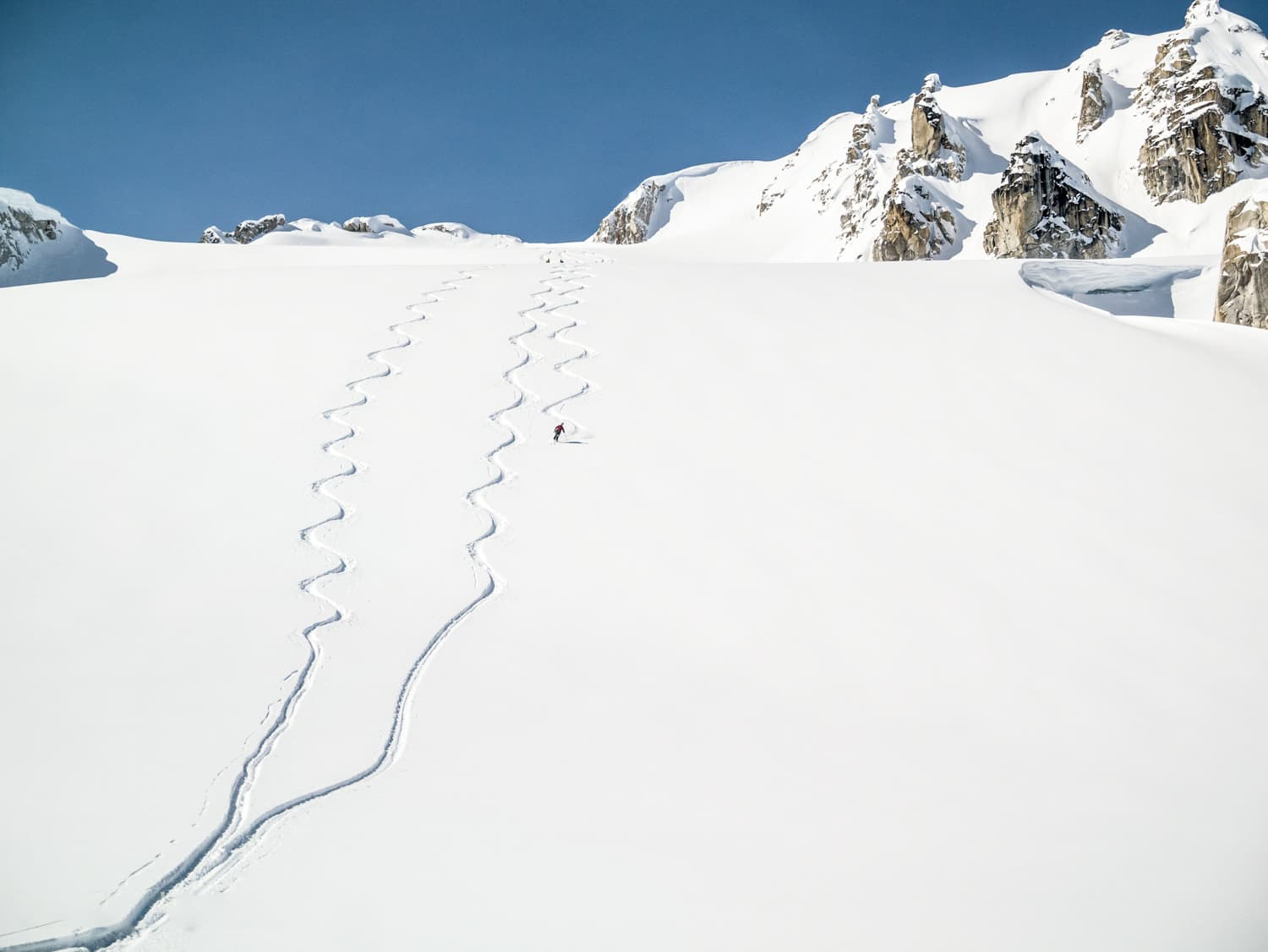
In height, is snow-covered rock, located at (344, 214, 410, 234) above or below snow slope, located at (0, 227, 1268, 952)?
above

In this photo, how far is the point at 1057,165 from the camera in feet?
136

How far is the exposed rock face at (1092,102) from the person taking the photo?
4719 cm

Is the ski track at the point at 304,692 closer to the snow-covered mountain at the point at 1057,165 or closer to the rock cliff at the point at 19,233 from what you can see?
the rock cliff at the point at 19,233

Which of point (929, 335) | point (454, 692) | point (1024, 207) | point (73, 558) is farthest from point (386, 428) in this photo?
point (1024, 207)

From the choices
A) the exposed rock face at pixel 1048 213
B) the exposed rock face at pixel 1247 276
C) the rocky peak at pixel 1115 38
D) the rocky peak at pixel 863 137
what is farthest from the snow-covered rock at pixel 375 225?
the exposed rock face at pixel 1247 276

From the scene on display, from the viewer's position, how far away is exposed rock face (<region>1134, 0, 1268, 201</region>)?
136 feet

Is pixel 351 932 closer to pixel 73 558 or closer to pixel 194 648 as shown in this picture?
pixel 194 648

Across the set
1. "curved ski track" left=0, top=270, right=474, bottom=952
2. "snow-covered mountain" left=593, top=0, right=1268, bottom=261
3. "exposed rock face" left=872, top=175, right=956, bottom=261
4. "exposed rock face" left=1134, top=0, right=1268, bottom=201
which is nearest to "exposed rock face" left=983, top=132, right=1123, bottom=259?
"snow-covered mountain" left=593, top=0, right=1268, bottom=261

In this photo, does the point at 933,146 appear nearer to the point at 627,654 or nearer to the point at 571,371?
the point at 571,371

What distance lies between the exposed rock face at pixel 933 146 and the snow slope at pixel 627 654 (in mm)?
45536

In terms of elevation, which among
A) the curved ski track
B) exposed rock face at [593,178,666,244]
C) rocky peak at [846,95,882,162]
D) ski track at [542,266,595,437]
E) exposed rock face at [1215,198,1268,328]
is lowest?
the curved ski track

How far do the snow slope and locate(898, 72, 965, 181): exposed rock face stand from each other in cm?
4554

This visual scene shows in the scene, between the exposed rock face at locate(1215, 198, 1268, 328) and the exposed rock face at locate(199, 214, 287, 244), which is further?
the exposed rock face at locate(199, 214, 287, 244)

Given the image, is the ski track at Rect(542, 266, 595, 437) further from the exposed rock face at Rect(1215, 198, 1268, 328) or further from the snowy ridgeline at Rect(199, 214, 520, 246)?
the snowy ridgeline at Rect(199, 214, 520, 246)
